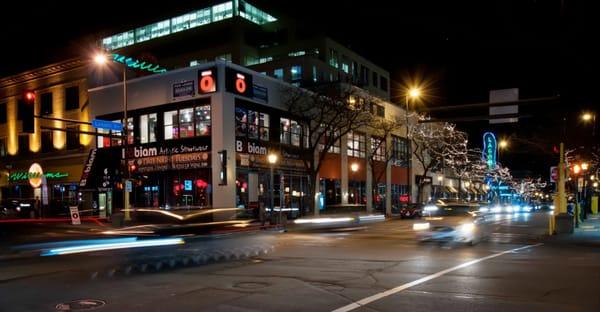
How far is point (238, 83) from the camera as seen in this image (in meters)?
37.2

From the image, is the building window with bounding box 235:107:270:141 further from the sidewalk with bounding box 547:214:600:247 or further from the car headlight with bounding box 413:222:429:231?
the sidewalk with bounding box 547:214:600:247

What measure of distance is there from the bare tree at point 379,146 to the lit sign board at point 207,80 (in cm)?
1779

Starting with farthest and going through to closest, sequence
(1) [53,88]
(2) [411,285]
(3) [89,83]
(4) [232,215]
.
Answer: (1) [53,88]
(3) [89,83]
(4) [232,215]
(2) [411,285]

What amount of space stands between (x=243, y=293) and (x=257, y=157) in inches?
1144

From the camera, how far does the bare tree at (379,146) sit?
5056 centimetres

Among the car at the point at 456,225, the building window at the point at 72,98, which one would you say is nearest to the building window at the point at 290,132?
the building window at the point at 72,98

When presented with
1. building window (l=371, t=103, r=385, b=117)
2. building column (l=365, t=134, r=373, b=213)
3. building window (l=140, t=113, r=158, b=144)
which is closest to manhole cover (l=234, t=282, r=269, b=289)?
building window (l=140, t=113, r=158, b=144)

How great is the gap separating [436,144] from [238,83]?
33.9 m

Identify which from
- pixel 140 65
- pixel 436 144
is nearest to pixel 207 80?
pixel 140 65

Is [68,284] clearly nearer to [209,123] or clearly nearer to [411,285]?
[411,285]

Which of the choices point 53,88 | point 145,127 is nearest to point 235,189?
point 145,127

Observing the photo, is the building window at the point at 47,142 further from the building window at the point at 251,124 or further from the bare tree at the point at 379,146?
the bare tree at the point at 379,146

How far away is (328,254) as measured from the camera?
1717 cm

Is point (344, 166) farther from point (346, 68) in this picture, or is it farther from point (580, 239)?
point (580, 239)
